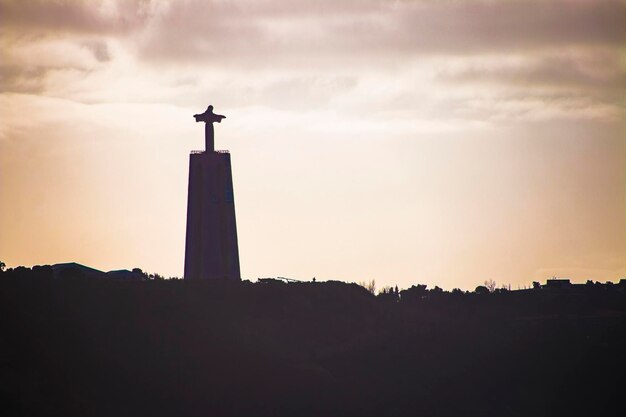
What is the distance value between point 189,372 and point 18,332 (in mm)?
9113

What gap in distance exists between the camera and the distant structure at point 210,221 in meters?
119

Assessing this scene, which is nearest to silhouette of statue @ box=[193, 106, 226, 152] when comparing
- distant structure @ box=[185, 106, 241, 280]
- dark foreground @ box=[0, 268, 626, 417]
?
distant structure @ box=[185, 106, 241, 280]

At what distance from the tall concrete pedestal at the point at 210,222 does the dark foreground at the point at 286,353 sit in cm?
526

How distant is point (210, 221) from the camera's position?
119000 mm

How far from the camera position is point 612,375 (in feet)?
Answer: 379

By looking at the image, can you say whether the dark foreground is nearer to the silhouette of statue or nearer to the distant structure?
the distant structure

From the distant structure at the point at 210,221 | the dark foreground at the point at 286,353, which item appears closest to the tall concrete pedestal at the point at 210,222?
the distant structure at the point at 210,221

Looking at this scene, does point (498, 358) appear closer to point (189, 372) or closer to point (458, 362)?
point (458, 362)

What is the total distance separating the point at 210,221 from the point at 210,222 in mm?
63

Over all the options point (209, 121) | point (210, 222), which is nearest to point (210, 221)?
point (210, 222)

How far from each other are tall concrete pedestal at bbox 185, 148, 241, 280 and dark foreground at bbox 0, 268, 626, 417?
526cm

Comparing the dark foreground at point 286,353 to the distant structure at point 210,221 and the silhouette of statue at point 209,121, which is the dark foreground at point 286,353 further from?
the silhouette of statue at point 209,121

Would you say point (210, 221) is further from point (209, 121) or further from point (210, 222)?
point (209, 121)

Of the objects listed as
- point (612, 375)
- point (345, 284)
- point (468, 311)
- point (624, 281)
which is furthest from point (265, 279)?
point (624, 281)
